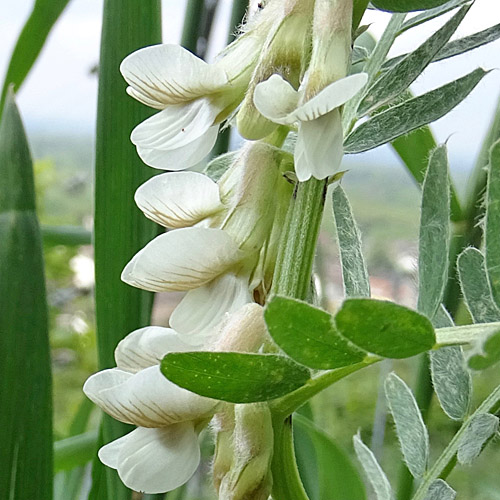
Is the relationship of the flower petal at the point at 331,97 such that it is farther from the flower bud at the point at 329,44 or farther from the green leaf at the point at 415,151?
the green leaf at the point at 415,151

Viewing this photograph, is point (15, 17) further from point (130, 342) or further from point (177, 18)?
point (130, 342)

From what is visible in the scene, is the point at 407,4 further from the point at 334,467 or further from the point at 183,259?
the point at 334,467

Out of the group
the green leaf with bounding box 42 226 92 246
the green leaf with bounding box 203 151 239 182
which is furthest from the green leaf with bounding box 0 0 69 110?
the green leaf with bounding box 203 151 239 182

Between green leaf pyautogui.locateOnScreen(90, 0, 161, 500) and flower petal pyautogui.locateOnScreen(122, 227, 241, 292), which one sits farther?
green leaf pyautogui.locateOnScreen(90, 0, 161, 500)

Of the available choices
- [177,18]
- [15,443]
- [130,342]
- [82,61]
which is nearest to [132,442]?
[130,342]

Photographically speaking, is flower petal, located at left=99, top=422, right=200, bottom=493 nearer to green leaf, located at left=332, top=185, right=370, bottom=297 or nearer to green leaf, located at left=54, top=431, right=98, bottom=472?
green leaf, located at left=332, top=185, right=370, bottom=297

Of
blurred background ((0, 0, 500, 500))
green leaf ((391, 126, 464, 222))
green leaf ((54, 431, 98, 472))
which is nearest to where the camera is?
green leaf ((391, 126, 464, 222))

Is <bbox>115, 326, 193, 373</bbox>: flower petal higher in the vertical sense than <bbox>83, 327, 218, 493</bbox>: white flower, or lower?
higher
